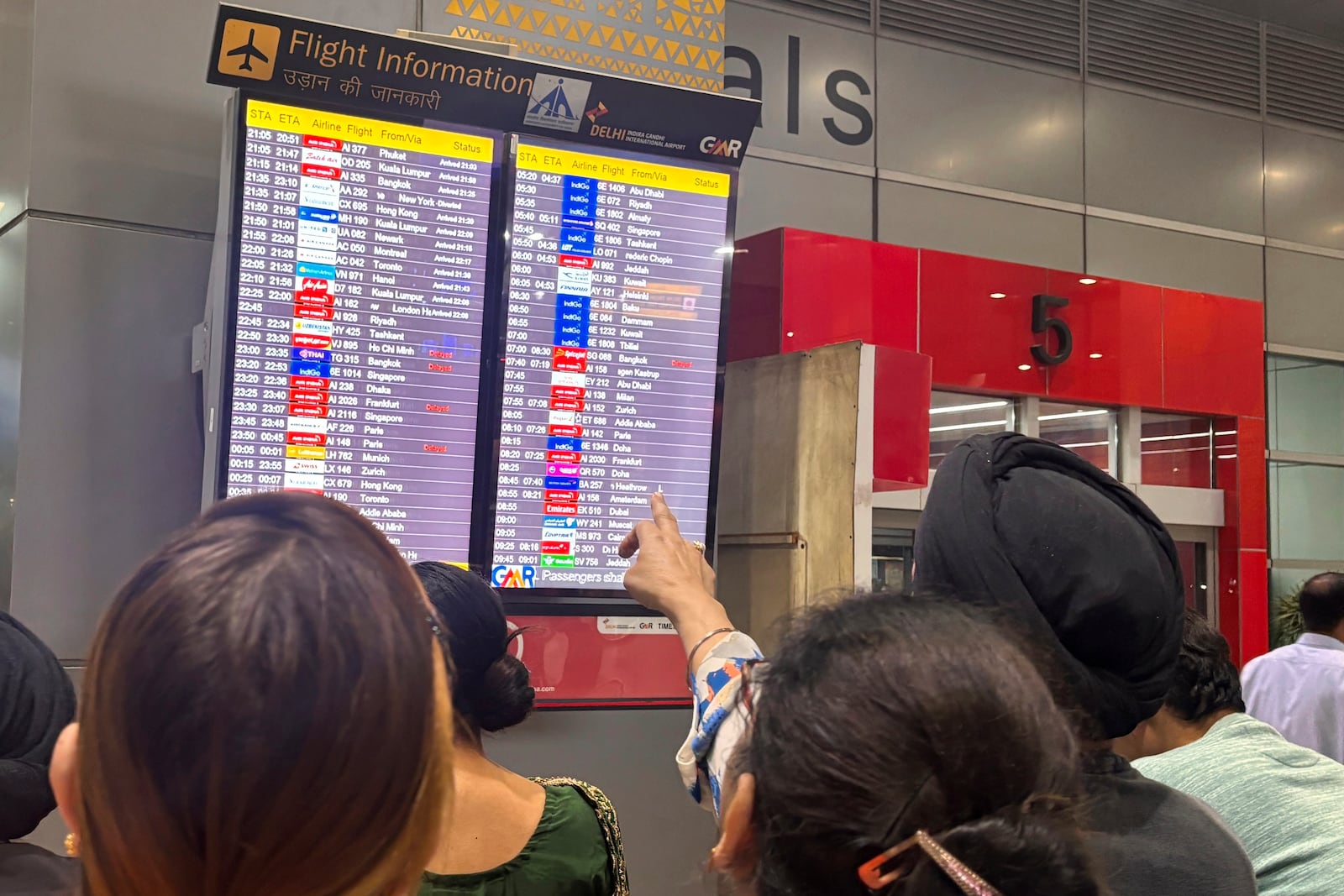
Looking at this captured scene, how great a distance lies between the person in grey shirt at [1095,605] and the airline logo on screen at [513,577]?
1761 millimetres

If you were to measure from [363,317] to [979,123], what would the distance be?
4477 mm

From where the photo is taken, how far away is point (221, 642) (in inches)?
23.5

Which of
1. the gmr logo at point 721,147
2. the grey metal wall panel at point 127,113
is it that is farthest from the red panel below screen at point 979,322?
the grey metal wall panel at point 127,113

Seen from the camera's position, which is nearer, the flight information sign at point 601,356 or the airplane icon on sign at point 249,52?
the airplane icon on sign at point 249,52

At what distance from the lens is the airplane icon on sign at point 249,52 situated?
2.44m

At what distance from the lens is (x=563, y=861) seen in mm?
1752

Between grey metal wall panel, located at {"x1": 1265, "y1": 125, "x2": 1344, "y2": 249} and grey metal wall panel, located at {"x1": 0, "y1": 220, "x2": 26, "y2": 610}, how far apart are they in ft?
21.7

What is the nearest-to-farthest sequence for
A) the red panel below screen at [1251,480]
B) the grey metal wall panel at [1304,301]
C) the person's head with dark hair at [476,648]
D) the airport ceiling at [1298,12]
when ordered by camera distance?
the person's head with dark hair at [476,648] → the red panel below screen at [1251,480] → the airport ceiling at [1298,12] → the grey metal wall panel at [1304,301]

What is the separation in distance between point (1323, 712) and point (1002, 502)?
3.49 m

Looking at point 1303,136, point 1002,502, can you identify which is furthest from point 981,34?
point 1002,502

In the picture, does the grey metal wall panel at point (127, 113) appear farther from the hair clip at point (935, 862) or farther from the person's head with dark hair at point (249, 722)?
the hair clip at point (935, 862)

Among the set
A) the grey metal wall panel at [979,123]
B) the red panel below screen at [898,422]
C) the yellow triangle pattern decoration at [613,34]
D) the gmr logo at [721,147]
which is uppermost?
the grey metal wall panel at [979,123]

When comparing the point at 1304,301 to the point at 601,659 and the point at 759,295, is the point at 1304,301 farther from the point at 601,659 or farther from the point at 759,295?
the point at 601,659

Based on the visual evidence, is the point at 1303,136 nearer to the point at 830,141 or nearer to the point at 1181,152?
the point at 1181,152
